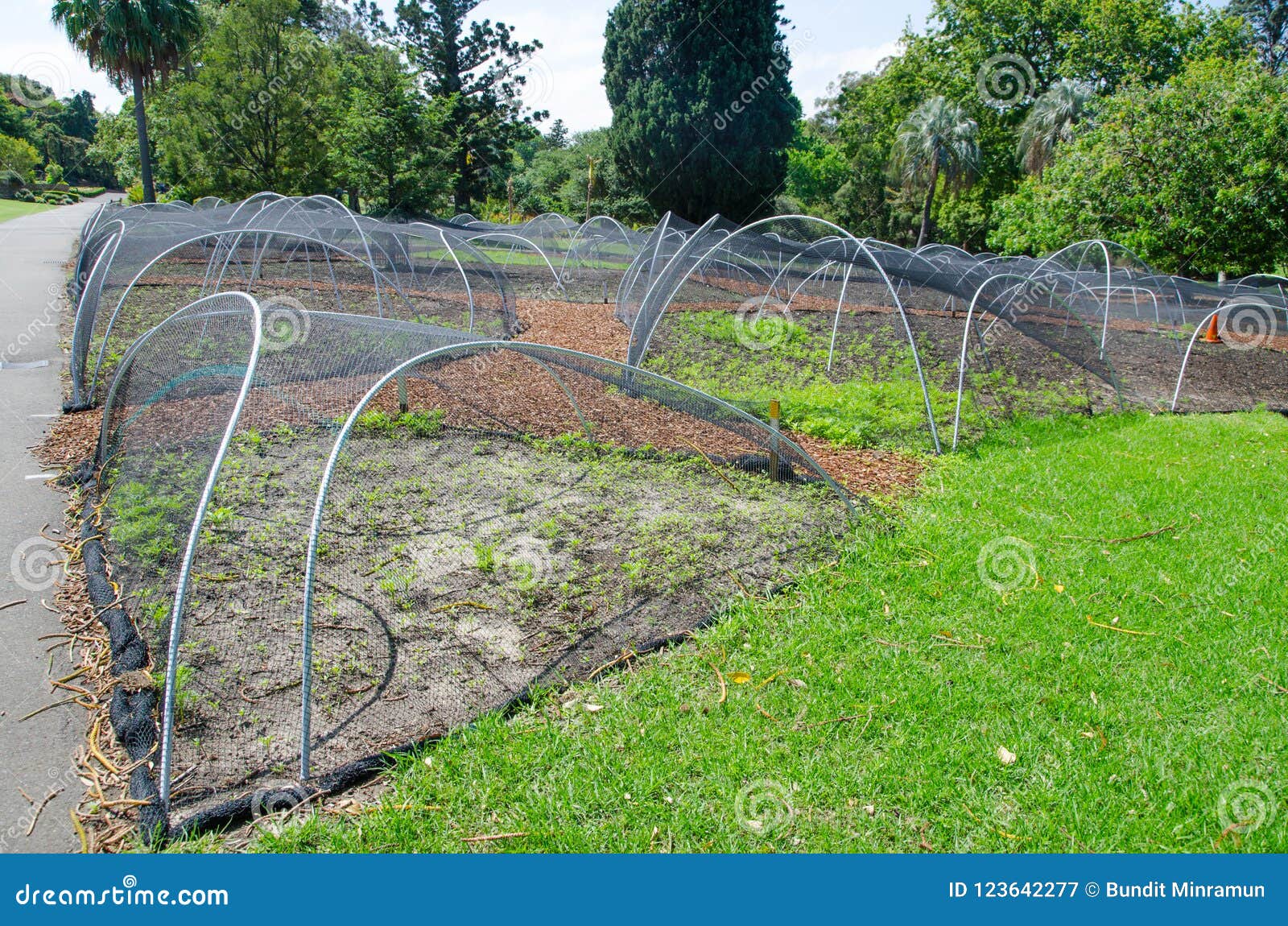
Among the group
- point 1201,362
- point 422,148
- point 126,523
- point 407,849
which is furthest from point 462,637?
point 422,148

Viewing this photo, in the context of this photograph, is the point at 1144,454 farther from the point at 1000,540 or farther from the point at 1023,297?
the point at 1000,540

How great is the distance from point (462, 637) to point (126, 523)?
1.99m

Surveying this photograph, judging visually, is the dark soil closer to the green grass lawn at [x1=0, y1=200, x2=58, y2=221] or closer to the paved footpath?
the paved footpath

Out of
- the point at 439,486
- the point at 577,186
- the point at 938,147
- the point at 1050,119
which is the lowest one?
the point at 439,486

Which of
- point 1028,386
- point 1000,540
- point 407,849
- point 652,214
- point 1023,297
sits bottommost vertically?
point 407,849

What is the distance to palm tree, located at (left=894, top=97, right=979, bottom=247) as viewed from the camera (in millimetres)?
31250

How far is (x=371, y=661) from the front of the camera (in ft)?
11.3

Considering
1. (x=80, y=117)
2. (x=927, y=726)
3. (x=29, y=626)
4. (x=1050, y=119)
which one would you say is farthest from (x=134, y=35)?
(x=80, y=117)

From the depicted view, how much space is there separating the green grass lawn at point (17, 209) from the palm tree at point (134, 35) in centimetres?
A: 816

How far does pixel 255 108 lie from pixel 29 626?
79.8ft

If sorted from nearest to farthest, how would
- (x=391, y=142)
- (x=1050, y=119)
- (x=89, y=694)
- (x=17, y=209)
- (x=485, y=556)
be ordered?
(x=89, y=694), (x=485, y=556), (x=391, y=142), (x=1050, y=119), (x=17, y=209)

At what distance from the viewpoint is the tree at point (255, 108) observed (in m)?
22.5

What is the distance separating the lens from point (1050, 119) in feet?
95.6

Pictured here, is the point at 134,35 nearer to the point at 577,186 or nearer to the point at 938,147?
the point at 577,186
